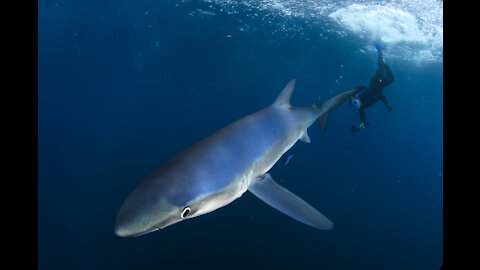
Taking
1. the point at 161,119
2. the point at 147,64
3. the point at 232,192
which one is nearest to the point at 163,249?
the point at 232,192

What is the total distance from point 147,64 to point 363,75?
37472mm

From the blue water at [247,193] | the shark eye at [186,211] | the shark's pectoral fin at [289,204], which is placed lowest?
the blue water at [247,193]

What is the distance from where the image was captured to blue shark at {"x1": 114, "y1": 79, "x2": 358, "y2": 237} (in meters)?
2.18

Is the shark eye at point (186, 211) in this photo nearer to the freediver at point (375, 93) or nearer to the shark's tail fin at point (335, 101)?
the shark's tail fin at point (335, 101)

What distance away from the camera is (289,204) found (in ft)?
9.65

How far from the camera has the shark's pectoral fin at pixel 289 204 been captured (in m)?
2.74

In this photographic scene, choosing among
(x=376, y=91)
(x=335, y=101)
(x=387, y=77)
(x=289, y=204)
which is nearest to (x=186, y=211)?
(x=289, y=204)

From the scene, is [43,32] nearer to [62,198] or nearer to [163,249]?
[62,198]

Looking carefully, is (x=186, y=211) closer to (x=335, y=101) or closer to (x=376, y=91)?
(x=335, y=101)

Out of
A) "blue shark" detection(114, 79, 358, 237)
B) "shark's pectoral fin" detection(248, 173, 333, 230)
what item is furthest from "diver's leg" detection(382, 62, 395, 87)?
"shark's pectoral fin" detection(248, 173, 333, 230)

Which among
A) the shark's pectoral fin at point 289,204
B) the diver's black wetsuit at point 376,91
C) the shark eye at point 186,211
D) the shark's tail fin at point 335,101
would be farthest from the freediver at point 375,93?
the shark eye at point 186,211

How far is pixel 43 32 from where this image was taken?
29219 millimetres

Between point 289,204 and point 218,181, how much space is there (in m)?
0.87

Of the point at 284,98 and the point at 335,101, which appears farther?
the point at 335,101
